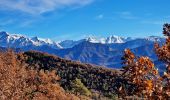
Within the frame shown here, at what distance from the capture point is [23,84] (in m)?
49.4

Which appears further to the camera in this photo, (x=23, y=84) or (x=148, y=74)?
(x=23, y=84)

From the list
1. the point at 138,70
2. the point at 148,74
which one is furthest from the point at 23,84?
the point at 148,74

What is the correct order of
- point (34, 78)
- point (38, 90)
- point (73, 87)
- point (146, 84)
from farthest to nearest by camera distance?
1. point (73, 87)
2. point (34, 78)
3. point (38, 90)
4. point (146, 84)

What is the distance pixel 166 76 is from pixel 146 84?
3.07 feet

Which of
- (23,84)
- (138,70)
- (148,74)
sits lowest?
(23,84)

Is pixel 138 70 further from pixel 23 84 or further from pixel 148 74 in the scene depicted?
pixel 23 84

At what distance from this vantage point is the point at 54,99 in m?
59.6

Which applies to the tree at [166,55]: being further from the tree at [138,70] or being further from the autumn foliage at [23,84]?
the autumn foliage at [23,84]

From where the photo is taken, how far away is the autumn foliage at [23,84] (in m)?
44.3

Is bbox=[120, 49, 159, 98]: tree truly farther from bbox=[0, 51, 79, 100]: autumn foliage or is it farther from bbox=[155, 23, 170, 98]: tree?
bbox=[0, 51, 79, 100]: autumn foliage

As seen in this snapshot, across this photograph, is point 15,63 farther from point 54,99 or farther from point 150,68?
point 150,68

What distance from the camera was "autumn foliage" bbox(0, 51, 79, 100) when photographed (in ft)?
145

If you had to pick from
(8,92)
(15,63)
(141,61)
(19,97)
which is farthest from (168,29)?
(15,63)

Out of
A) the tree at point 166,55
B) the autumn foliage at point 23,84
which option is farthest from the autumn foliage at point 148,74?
the autumn foliage at point 23,84
